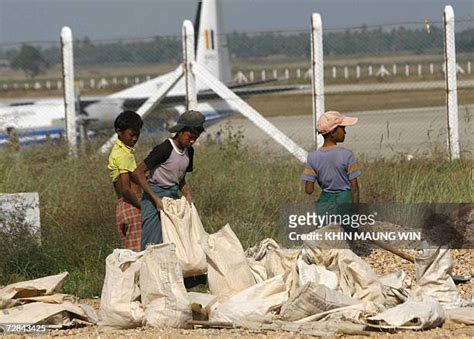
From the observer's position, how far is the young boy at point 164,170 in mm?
9055

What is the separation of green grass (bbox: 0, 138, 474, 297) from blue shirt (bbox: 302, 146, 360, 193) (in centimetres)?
152

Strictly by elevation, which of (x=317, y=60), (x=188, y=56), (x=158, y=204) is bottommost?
(x=158, y=204)

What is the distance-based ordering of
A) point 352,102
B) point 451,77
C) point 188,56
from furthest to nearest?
point 352,102, point 188,56, point 451,77

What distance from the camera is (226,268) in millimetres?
8469

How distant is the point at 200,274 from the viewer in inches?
354

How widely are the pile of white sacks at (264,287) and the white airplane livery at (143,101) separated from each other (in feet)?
40.9

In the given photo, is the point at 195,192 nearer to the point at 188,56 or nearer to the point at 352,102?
the point at 188,56

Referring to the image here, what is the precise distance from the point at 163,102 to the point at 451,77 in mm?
9281

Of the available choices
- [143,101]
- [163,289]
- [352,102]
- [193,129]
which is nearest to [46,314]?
[163,289]

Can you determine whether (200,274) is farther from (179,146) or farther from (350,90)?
(350,90)

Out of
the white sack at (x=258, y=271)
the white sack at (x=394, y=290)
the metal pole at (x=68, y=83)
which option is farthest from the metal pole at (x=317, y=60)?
the white sack at (x=394, y=290)

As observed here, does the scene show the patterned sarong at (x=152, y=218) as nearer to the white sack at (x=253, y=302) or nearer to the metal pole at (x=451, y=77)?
the white sack at (x=253, y=302)

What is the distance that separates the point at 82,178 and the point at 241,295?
550 cm

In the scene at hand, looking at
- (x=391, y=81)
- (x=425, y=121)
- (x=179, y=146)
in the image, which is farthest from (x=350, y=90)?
(x=179, y=146)
